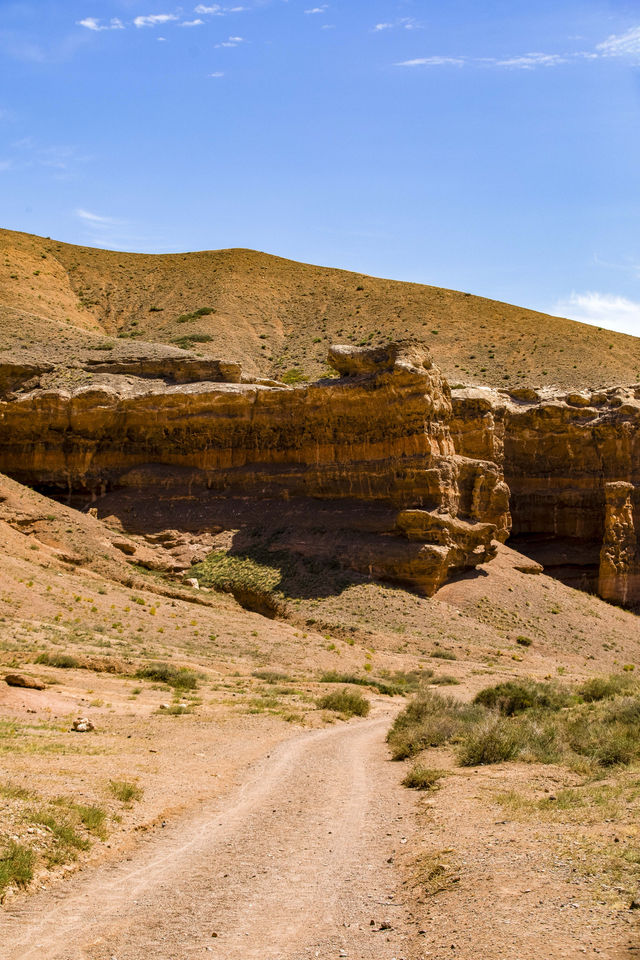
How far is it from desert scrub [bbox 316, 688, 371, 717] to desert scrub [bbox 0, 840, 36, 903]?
1393cm

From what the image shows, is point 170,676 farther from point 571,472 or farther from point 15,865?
point 571,472

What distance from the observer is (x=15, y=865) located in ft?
23.7

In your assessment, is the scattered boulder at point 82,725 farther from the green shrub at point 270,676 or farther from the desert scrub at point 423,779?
the green shrub at point 270,676

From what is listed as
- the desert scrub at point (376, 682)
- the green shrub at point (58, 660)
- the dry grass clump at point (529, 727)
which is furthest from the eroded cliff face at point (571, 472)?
the green shrub at point (58, 660)

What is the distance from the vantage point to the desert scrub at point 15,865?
6988mm

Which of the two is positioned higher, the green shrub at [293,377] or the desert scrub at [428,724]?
the green shrub at [293,377]

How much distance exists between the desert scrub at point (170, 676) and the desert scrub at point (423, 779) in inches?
376

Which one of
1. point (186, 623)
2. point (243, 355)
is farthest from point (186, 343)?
point (186, 623)

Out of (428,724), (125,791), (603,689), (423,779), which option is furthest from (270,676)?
(125,791)

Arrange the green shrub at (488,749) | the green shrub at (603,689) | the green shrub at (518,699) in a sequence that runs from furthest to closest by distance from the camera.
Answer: the green shrub at (603,689)
the green shrub at (518,699)
the green shrub at (488,749)

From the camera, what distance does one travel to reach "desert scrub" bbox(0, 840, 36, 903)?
275 inches

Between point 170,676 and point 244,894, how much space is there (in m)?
14.7

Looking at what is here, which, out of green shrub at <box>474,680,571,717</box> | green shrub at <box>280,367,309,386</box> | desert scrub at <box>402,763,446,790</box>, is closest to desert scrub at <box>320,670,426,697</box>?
green shrub at <box>474,680,571,717</box>

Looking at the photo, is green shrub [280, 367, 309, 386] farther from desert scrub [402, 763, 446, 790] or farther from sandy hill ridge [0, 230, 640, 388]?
desert scrub [402, 763, 446, 790]
